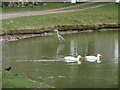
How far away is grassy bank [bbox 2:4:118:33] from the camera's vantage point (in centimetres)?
4625

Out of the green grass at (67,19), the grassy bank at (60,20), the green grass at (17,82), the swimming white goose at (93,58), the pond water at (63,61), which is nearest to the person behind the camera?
the green grass at (17,82)

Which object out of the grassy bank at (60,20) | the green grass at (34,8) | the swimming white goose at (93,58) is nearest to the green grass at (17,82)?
the swimming white goose at (93,58)

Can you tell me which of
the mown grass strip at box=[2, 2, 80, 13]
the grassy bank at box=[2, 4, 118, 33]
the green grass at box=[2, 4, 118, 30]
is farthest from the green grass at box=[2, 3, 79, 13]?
the green grass at box=[2, 4, 118, 30]

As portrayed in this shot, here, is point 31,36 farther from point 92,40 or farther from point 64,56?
point 64,56

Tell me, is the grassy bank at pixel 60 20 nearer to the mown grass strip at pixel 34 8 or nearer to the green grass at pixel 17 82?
the mown grass strip at pixel 34 8

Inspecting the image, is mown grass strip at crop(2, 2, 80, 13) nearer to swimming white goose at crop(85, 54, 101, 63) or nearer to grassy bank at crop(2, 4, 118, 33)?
grassy bank at crop(2, 4, 118, 33)

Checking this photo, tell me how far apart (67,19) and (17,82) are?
31505 millimetres

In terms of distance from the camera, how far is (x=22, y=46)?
38.1 m

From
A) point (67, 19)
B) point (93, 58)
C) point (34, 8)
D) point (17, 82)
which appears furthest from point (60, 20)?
point (17, 82)

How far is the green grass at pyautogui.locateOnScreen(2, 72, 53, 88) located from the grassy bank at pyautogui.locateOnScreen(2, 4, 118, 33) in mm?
21009

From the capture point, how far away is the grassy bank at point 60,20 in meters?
46.2

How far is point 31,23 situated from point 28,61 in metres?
18.8

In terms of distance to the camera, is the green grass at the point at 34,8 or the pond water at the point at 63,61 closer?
the pond water at the point at 63,61

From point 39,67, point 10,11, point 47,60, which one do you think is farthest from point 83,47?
point 10,11
